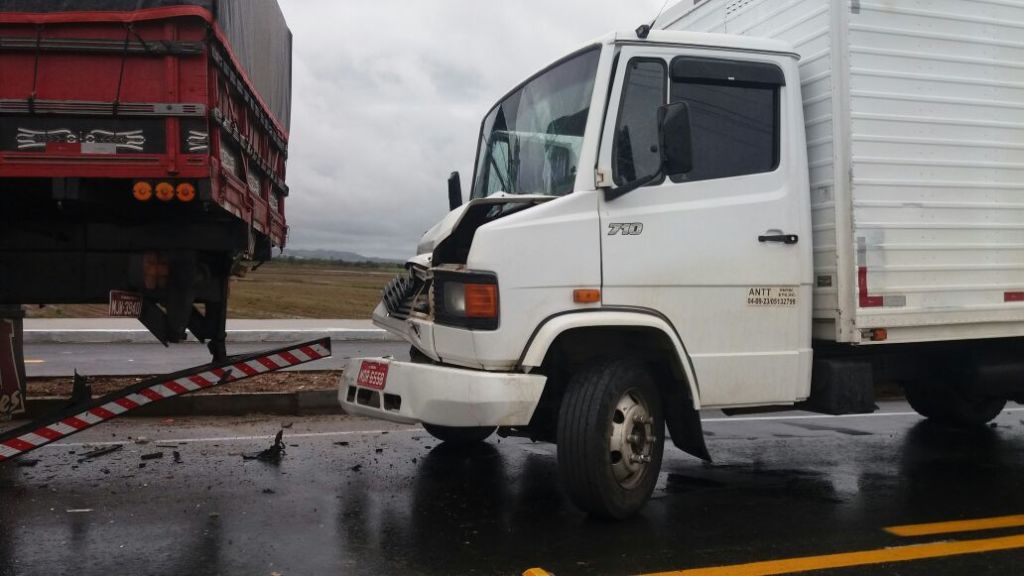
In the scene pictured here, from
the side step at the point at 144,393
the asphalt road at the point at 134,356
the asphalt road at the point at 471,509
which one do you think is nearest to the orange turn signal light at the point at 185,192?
the side step at the point at 144,393

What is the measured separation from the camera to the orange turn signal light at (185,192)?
176 inches

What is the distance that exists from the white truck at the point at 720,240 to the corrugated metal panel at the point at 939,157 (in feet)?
0.05

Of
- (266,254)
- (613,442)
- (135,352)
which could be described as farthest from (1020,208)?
(135,352)

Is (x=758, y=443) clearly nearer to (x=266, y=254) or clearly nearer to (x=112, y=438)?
(x=266, y=254)

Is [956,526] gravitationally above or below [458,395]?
below

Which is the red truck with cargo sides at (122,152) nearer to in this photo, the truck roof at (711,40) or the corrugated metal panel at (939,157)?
the truck roof at (711,40)

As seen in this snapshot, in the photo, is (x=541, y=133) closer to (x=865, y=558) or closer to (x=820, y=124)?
(x=820, y=124)

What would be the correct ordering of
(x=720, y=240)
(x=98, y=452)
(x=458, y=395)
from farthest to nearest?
(x=98, y=452)
(x=720, y=240)
(x=458, y=395)

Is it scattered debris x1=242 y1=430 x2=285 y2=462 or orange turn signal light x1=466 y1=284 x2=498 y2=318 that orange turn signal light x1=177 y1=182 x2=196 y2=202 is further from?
scattered debris x1=242 y1=430 x2=285 y2=462

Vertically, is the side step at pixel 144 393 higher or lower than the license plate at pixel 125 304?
lower

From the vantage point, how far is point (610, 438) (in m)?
4.45

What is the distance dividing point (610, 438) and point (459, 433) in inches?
84.4

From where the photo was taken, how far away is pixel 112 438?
6754 mm

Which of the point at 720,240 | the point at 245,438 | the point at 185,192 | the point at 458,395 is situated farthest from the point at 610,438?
the point at 245,438
